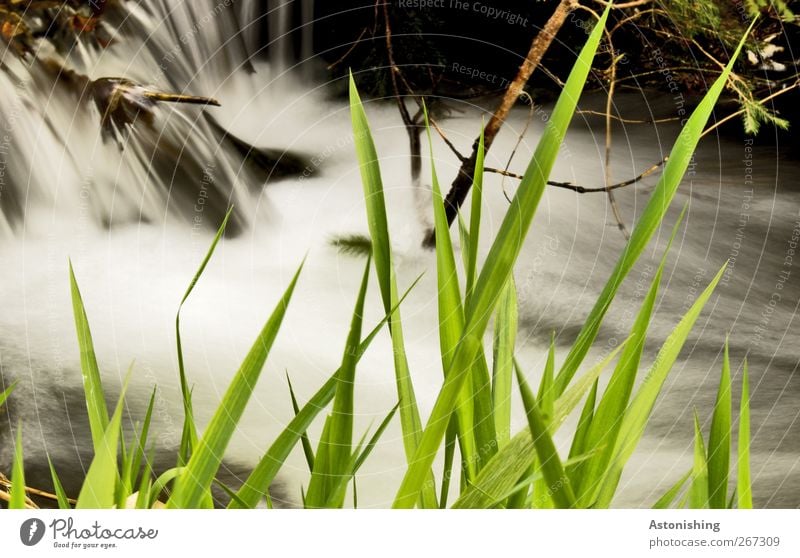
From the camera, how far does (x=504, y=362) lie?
0.45 metres

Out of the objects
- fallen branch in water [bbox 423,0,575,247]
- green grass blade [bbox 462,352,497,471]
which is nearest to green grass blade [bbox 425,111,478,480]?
green grass blade [bbox 462,352,497,471]

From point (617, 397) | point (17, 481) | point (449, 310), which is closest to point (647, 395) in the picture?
point (617, 397)

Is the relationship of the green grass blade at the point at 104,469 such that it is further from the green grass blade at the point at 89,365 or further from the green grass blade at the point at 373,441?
the green grass blade at the point at 373,441

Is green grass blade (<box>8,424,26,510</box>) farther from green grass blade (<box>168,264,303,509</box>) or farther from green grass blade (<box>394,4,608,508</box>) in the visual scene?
green grass blade (<box>394,4,608,508</box>)

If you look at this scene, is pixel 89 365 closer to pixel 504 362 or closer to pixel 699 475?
Result: pixel 504 362

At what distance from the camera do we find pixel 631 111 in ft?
1.89

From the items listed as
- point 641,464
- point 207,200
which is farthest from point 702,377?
point 207,200

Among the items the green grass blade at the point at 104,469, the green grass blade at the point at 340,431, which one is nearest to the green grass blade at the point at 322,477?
the green grass blade at the point at 340,431

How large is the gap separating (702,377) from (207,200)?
0.46 meters

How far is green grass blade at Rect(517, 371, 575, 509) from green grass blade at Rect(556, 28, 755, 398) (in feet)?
0.21

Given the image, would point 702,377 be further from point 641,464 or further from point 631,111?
point 631,111

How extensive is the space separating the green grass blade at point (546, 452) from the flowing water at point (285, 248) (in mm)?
203

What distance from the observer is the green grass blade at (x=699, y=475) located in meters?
0.46
